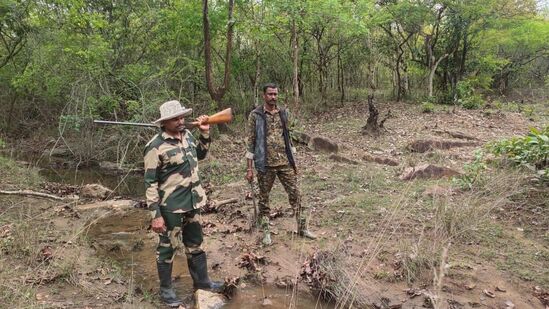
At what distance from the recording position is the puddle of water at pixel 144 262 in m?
4.63

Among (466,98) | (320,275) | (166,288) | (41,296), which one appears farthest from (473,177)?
(466,98)

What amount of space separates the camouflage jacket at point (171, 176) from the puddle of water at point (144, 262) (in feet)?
3.44

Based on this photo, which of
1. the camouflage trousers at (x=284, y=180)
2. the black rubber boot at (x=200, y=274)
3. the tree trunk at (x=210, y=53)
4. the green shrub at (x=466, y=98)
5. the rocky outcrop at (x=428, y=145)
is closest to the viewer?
the black rubber boot at (x=200, y=274)

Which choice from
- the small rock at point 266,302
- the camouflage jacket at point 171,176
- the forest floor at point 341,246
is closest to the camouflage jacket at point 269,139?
the forest floor at point 341,246

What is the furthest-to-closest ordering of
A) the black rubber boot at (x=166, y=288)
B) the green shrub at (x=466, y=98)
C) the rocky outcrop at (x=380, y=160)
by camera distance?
the green shrub at (x=466, y=98), the rocky outcrop at (x=380, y=160), the black rubber boot at (x=166, y=288)

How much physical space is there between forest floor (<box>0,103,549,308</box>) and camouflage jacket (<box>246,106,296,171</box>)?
1.08 meters

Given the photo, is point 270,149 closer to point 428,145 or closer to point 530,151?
point 530,151

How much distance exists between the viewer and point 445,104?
59.0ft

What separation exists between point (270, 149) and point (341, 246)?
1.51m

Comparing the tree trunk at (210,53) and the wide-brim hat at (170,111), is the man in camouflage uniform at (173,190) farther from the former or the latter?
the tree trunk at (210,53)

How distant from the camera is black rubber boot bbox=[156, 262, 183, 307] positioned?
4539 mm

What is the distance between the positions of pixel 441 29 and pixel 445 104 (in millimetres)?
3332

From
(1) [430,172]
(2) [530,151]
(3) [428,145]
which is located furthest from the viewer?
(3) [428,145]

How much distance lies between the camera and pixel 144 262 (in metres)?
5.79
